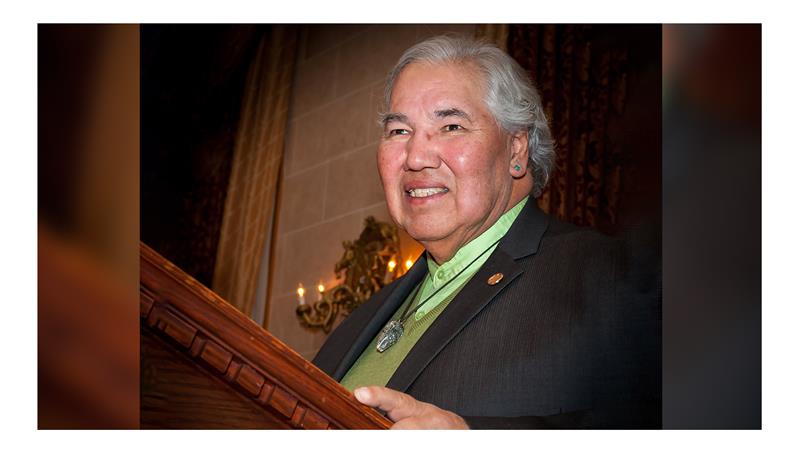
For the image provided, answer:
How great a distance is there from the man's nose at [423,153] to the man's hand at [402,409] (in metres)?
0.79

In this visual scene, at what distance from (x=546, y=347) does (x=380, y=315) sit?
1.70 ft

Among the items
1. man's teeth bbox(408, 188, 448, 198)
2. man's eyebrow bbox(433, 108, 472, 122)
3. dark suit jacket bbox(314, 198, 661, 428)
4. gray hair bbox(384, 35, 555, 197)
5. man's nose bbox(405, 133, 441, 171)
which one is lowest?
dark suit jacket bbox(314, 198, 661, 428)

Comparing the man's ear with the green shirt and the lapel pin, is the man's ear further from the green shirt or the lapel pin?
the lapel pin

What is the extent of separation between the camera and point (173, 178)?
12.5 ft

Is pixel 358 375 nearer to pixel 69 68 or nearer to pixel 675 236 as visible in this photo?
pixel 675 236

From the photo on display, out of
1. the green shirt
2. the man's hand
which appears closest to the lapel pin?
the green shirt

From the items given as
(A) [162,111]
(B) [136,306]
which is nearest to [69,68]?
(B) [136,306]

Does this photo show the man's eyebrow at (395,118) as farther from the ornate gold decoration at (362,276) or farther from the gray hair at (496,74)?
the ornate gold decoration at (362,276)

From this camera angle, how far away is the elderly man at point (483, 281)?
1.97 meters

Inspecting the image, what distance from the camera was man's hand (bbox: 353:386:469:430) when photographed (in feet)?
5.23

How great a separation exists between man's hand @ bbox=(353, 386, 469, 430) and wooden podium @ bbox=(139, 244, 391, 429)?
0.30ft

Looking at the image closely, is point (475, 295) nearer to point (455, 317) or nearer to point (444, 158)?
point (455, 317)

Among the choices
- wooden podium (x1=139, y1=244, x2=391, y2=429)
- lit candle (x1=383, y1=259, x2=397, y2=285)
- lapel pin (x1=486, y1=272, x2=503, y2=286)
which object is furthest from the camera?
lit candle (x1=383, y1=259, x2=397, y2=285)

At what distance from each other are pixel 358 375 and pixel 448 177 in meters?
0.52
